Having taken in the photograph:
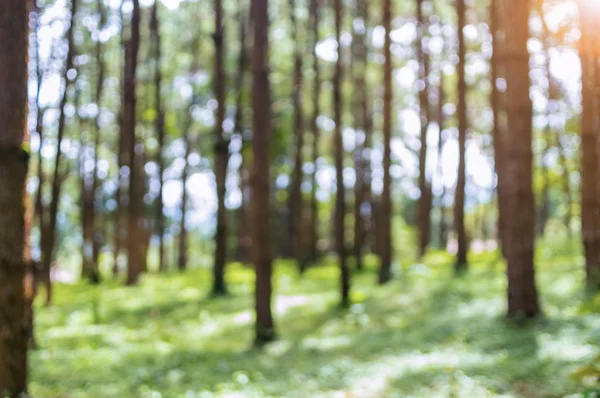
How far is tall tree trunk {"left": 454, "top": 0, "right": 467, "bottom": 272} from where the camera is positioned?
17719 mm

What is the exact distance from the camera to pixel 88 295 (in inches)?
817

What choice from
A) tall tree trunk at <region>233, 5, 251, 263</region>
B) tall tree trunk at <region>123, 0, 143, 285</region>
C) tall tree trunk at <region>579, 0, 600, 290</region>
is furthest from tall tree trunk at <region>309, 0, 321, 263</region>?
tall tree trunk at <region>579, 0, 600, 290</region>

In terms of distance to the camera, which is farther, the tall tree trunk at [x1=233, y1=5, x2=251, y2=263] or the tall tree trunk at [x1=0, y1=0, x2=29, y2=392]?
the tall tree trunk at [x1=233, y1=5, x2=251, y2=263]

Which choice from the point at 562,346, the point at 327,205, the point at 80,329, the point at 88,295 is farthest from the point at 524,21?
the point at 327,205

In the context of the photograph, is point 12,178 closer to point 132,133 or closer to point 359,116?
point 132,133

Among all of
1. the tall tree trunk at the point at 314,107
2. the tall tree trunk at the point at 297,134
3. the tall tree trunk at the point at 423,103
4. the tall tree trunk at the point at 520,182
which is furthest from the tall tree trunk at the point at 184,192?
the tall tree trunk at the point at 520,182

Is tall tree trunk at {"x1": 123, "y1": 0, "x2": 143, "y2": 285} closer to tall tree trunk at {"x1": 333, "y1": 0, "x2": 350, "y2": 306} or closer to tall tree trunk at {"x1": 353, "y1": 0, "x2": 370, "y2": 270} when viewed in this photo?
tall tree trunk at {"x1": 333, "y1": 0, "x2": 350, "y2": 306}

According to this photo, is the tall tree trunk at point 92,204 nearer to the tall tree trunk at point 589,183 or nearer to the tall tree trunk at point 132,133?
the tall tree trunk at point 132,133

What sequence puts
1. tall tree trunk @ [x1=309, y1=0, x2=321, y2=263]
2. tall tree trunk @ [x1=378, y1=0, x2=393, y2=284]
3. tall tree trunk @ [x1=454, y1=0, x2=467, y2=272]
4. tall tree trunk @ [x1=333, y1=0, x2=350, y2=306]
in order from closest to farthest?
tall tree trunk @ [x1=333, y1=0, x2=350, y2=306], tall tree trunk @ [x1=378, y1=0, x2=393, y2=284], tall tree trunk @ [x1=454, y1=0, x2=467, y2=272], tall tree trunk @ [x1=309, y1=0, x2=321, y2=263]

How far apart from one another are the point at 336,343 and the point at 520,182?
4346 mm

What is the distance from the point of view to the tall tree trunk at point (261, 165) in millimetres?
11672

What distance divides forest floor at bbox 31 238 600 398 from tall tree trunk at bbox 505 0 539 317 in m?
0.59

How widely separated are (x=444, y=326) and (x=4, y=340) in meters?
7.90

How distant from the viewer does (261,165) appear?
11695mm
